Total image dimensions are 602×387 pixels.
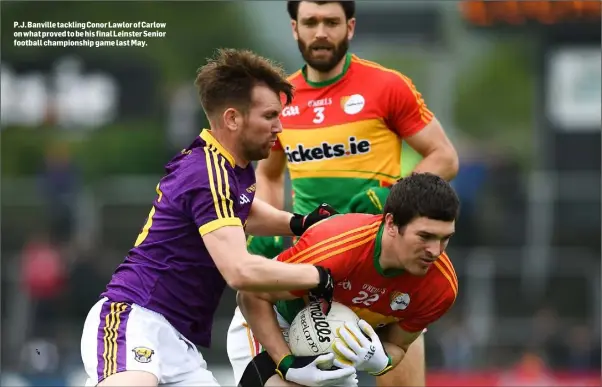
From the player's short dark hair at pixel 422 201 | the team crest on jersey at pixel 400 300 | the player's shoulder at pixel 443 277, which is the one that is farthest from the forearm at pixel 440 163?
the player's short dark hair at pixel 422 201

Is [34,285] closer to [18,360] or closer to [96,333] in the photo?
[18,360]

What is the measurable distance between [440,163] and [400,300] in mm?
1459

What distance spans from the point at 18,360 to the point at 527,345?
19.9 ft

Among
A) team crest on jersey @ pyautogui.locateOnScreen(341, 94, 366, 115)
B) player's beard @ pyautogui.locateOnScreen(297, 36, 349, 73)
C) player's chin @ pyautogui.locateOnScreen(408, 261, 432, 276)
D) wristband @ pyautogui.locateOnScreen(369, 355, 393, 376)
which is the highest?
player's beard @ pyautogui.locateOnScreen(297, 36, 349, 73)

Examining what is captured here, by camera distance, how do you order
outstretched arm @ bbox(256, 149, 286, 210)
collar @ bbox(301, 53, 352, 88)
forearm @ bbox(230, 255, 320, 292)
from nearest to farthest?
1. forearm @ bbox(230, 255, 320, 292)
2. collar @ bbox(301, 53, 352, 88)
3. outstretched arm @ bbox(256, 149, 286, 210)

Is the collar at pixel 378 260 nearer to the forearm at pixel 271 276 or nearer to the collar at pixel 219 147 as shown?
the forearm at pixel 271 276

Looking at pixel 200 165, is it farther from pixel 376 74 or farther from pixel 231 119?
pixel 376 74

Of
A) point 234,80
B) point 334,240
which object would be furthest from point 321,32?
Result: point 334,240

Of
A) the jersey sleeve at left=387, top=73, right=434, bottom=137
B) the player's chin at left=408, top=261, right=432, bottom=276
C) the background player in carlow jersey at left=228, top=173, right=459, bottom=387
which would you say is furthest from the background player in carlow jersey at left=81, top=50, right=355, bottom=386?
the jersey sleeve at left=387, top=73, right=434, bottom=137

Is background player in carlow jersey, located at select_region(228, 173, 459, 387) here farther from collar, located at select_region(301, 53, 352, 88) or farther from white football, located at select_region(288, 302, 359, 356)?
collar, located at select_region(301, 53, 352, 88)

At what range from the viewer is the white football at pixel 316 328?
612 cm

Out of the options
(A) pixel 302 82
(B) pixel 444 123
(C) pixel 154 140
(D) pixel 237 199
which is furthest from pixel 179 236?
(B) pixel 444 123

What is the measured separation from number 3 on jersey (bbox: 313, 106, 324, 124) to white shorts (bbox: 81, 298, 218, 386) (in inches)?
76.1

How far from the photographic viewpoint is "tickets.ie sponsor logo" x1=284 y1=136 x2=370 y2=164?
24.9 feet
